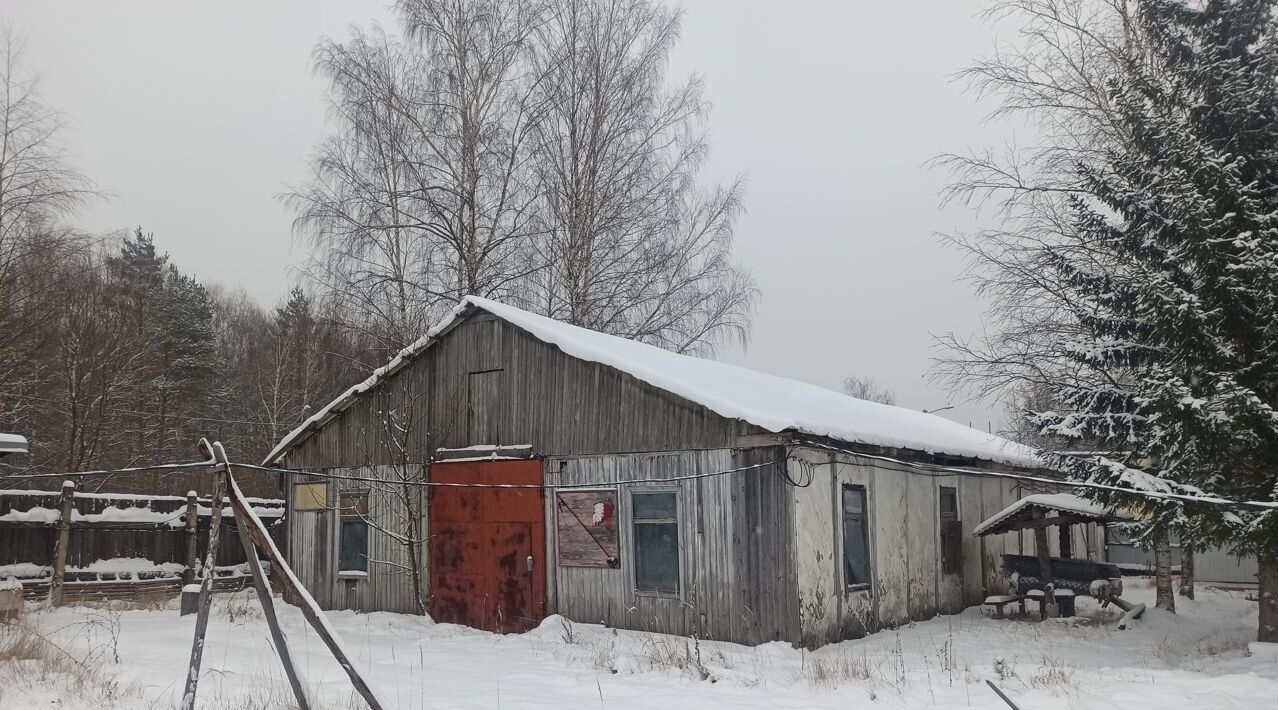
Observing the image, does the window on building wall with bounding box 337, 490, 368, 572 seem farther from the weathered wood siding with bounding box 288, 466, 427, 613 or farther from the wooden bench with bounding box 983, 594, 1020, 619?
the wooden bench with bounding box 983, 594, 1020, 619

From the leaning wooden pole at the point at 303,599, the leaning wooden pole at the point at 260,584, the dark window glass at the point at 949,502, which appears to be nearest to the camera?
the leaning wooden pole at the point at 303,599

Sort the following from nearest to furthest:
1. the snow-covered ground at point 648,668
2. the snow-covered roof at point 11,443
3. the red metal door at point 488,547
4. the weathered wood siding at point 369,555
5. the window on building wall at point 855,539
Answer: the snow-covered ground at point 648,668, the snow-covered roof at point 11,443, the window on building wall at point 855,539, the red metal door at point 488,547, the weathered wood siding at point 369,555

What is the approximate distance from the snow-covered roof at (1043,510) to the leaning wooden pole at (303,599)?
11079 mm

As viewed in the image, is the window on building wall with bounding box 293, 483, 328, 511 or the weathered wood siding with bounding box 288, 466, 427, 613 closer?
the weathered wood siding with bounding box 288, 466, 427, 613

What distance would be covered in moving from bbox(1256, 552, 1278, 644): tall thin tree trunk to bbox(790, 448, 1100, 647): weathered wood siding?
4434 mm

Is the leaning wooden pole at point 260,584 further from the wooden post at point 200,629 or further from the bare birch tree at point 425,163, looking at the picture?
the bare birch tree at point 425,163

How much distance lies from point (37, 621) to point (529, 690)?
7.98m

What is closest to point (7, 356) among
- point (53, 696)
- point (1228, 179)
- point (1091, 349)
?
point (53, 696)

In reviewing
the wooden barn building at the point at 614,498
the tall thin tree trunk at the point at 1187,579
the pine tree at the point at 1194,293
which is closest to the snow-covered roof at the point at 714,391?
the wooden barn building at the point at 614,498

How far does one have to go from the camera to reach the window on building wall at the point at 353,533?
50.5ft

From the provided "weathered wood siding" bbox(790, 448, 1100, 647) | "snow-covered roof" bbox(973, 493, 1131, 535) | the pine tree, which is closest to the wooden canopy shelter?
"snow-covered roof" bbox(973, 493, 1131, 535)

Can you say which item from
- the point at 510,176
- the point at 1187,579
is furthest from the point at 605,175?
the point at 1187,579

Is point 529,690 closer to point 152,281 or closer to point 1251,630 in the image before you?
point 1251,630

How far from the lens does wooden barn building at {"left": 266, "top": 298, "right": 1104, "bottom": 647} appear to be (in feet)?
37.7
